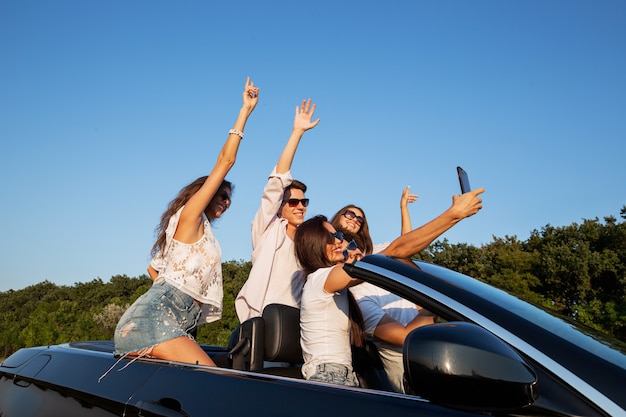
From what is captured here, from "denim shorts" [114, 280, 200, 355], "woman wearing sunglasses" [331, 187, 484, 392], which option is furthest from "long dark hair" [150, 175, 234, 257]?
"woman wearing sunglasses" [331, 187, 484, 392]

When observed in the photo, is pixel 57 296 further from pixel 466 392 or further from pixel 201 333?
pixel 466 392

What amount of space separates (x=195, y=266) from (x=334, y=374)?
0.97 meters

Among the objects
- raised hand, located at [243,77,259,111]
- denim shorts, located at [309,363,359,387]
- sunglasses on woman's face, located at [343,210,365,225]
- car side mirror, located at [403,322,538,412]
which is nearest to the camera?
car side mirror, located at [403,322,538,412]

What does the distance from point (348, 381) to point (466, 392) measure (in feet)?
4.18

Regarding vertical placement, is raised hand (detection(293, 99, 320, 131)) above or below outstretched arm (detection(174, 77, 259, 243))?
above

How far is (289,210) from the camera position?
4387 millimetres

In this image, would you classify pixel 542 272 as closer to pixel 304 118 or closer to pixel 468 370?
pixel 304 118

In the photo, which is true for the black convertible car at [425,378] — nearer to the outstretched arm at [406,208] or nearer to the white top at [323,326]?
the white top at [323,326]

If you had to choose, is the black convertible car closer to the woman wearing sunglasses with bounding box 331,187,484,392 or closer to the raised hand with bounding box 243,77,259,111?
the woman wearing sunglasses with bounding box 331,187,484,392

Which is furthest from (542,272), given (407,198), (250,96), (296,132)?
(250,96)

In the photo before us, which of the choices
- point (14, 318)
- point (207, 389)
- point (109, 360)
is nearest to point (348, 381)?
point (207, 389)

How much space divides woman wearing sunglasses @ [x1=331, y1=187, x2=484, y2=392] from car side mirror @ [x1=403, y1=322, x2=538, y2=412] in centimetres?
76

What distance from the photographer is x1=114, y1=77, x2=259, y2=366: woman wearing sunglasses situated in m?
2.32

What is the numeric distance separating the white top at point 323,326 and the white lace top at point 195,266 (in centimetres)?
59
